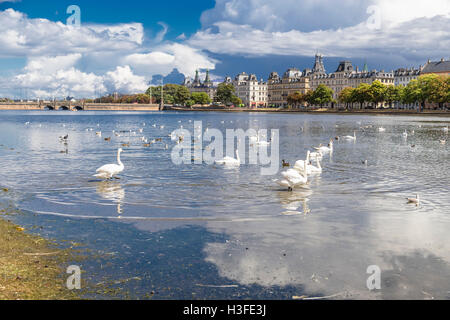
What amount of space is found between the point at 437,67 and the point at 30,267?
8354 inches

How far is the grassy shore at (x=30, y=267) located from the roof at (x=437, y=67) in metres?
204

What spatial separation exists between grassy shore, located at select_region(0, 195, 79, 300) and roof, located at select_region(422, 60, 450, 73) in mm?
204104

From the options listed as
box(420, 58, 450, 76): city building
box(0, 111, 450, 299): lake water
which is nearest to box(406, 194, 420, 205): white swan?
box(0, 111, 450, 299): lake water

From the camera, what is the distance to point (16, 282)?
7.65m

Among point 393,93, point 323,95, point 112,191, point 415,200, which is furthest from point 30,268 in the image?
point 323,95

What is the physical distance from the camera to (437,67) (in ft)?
633

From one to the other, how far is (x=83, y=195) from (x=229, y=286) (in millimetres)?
9919

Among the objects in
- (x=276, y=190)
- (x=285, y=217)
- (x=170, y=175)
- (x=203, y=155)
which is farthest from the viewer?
(x=203, y=155)

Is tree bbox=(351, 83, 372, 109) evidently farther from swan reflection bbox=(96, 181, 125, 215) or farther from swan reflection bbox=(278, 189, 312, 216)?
swan reflection bbox=(96, 181, 125, 215)

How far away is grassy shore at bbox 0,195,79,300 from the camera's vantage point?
7395 millimetres

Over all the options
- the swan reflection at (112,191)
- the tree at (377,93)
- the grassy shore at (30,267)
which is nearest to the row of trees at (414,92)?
the tree at (377,93)

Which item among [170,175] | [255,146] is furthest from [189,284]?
Answer: [255,146]
